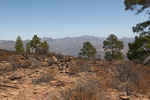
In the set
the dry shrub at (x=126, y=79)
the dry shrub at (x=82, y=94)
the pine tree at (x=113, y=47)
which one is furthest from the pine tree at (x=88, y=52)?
the dry shrub at (x=82, y=94)

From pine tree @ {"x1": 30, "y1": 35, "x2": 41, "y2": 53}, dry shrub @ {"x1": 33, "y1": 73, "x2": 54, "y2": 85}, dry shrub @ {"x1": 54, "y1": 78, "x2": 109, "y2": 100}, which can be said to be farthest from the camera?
pine tree @ {"x1": 30, "y1": 35, "x2": 41, "y2": 53}

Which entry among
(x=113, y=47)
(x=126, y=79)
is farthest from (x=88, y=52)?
(x=126, y=79)

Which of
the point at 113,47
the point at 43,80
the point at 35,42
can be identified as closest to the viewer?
the point at 43,80

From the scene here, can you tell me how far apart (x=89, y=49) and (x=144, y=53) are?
64.7 ft

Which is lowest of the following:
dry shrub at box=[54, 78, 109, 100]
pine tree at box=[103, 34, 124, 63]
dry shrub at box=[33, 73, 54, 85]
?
dry shrub at box=[33, 73, 54, 85]

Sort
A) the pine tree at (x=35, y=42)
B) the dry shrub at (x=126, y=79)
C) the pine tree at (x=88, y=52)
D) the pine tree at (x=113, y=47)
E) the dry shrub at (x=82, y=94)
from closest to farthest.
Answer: the dry shrub at (x=82, y=94) → the dry shrub at (x=126, y=79) → the pine tree at (x=113, y=47) → the pine tree at (x=88, y=52) → the pine tree at (x=35, y=42)

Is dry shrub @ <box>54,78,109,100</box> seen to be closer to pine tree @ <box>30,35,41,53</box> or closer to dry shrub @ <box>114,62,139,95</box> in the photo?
dry shrub @ <box>114,62,139,95</box>

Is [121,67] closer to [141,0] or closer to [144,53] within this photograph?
[141,0]

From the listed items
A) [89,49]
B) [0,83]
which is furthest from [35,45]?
[0,83]

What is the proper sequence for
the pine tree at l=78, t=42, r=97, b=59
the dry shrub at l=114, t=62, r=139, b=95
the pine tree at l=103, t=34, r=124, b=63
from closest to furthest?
the dry shrub at l=114, t=62, r=139, b=95 < the pine tree at l=103, t=34, r=124, b=63 < the pine tree at l=78, t=42, r=97, b=59

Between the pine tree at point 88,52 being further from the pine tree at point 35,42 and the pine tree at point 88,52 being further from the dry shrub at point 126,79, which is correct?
the dry shrub at point 126,79

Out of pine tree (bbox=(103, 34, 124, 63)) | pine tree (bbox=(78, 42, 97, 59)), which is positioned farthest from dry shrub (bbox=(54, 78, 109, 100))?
pine tree (bbox=(78, 42, 97, 59))

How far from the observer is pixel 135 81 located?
5309mm

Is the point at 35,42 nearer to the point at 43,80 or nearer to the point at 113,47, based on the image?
the point at 113,47
